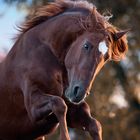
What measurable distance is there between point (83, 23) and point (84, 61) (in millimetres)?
630

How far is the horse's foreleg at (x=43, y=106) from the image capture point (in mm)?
8109

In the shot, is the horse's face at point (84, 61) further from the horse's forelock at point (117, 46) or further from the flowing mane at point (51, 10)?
the flowing mane at point (51, 10)

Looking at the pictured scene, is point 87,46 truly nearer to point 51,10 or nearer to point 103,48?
point 103,48

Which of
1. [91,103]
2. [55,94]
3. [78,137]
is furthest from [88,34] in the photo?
[78,137]

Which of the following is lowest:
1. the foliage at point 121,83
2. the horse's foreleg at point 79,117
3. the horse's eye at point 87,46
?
the foliage at point 121,83

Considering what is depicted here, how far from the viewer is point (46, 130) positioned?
29.9 feet

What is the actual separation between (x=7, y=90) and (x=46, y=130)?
720mm

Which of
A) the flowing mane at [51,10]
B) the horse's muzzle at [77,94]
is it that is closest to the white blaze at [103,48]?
the horse's muzzle at [77,94]

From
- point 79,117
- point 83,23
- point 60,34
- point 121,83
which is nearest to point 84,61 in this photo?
point 83,23

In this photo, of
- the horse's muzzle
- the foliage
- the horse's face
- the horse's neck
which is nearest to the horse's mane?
the horse's neck

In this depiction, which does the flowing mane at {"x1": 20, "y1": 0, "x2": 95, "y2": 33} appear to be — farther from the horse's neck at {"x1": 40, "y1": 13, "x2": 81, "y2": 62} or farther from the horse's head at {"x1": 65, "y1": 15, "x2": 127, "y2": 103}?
the horse's head at {"x1": 65, "y1": 15, "x2": 127, "y2": 103}

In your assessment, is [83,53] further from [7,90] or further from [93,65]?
[7,90]

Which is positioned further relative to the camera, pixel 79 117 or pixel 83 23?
pixel 79 117

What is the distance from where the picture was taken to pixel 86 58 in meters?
8.26
